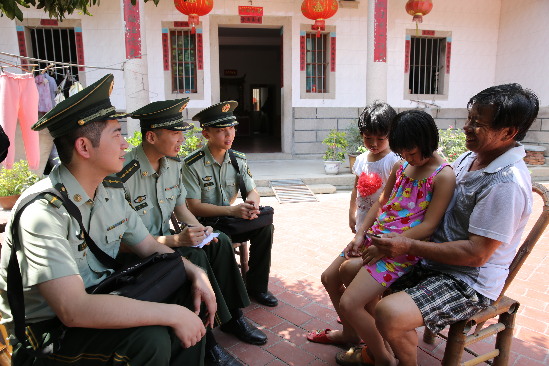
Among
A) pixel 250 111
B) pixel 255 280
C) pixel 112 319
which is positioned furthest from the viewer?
pixel 250 111

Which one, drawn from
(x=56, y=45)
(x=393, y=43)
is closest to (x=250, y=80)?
(x=393, y=43)

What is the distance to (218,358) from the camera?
2.35m

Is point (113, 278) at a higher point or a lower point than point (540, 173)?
higher

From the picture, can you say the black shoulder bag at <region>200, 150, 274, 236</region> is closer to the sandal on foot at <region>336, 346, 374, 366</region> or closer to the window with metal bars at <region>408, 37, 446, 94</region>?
the sandal on foot at <region>336, 346, 374, 366</region>

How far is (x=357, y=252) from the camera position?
95.0 inches

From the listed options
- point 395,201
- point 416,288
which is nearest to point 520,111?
point 395,201

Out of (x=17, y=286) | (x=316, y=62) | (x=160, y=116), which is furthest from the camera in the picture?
(x=316, y=62)

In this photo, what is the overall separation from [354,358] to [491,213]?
118cm

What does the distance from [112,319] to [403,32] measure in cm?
1014

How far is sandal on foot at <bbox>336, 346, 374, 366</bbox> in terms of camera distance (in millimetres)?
2319

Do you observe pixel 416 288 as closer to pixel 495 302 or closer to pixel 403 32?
pixel 495 302

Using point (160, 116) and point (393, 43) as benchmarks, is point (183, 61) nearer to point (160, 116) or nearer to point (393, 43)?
point (393, 43)

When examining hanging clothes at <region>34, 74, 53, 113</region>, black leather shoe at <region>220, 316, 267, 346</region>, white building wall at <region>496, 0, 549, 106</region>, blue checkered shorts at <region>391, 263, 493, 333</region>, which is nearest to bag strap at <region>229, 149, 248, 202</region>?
black leather shoe at <region>220, 316, 267, 346</region>

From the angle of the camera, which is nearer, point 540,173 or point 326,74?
point 540,173
